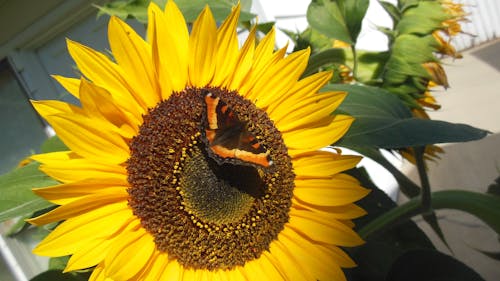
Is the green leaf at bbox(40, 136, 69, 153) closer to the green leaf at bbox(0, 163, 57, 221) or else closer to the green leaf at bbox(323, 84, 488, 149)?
the green leaf at bbox(0, 163, 57, 221)

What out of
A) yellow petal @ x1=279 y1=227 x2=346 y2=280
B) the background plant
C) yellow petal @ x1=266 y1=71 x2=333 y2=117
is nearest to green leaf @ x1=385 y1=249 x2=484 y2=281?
the background plant

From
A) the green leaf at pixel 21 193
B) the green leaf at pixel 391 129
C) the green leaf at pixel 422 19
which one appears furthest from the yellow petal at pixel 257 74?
the green leaf at pixel 422 19

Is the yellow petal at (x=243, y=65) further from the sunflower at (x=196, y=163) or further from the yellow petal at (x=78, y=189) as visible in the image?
the yellow petal at (x=78, y=189)

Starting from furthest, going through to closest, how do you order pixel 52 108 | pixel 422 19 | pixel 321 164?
pixel 422 19
pixel 321 164
pixel 52 108

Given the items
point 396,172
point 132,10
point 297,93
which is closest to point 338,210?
point 297,93

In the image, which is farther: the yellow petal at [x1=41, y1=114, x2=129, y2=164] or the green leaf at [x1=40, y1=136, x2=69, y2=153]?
the green leaf at [x1=40, y1=136, x2=69, y2=153]

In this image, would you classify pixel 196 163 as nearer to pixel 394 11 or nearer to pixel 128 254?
pixel 128 254
